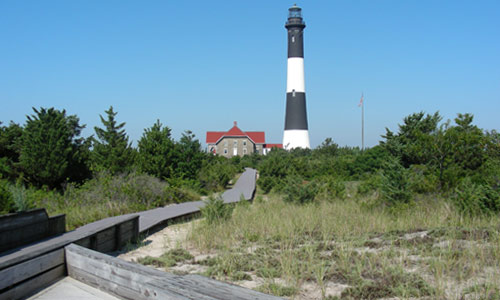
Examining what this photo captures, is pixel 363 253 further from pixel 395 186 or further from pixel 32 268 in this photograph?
pixel 395 186

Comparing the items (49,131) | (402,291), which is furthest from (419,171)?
(49,131)

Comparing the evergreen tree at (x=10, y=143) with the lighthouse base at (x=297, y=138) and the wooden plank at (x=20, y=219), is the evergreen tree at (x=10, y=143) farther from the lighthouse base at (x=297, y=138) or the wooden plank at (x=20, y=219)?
the lighthouse base at (x=297, y=138)

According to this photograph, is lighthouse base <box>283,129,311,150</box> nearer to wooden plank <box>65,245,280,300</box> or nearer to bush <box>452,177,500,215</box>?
bush <box>452,177,500,215</box>

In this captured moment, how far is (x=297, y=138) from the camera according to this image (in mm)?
49062

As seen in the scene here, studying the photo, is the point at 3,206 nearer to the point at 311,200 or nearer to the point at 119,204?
the point at 119,204

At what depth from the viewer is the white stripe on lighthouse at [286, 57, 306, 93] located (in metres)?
46.6

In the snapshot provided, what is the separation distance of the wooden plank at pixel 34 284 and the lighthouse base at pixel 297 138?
45102 mm

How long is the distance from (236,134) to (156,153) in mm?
55408

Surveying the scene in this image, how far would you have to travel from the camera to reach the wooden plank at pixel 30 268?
371cm

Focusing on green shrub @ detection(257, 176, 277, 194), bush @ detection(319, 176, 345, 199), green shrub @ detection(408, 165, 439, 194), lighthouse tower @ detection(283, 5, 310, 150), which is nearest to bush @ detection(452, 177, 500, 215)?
green shrub @ detection(408, 165, 439, 194)

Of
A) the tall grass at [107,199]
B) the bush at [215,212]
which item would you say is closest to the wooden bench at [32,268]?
the bush at [215,212]

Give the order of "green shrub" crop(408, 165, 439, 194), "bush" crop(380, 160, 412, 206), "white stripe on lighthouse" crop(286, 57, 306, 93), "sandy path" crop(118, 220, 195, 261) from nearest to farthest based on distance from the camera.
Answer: "sandy path" crop(118, 220, 195, 261)
"bush" crop(380, 160, 412, 206)
"green shrub" crop(408, 165, 439, 194)
"white stripe on lighthouse" crop(286, 57, 306, 93)

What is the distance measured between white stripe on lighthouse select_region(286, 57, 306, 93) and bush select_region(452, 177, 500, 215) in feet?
128

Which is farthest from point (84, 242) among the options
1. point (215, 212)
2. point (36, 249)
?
point (215, 212)
